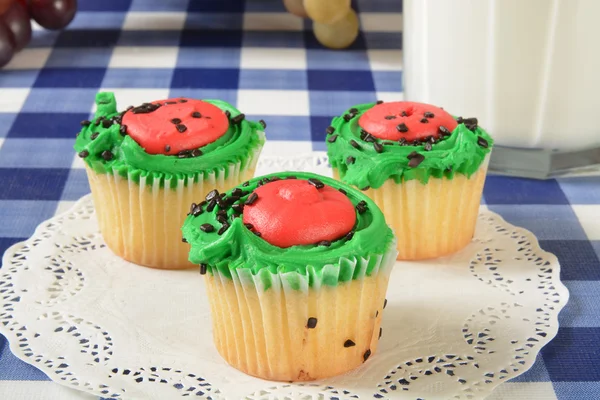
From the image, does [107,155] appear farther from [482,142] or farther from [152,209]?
[482,142]

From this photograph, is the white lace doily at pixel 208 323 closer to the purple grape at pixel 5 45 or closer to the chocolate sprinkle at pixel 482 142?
the chocolate sprinkle at pixel 482 142

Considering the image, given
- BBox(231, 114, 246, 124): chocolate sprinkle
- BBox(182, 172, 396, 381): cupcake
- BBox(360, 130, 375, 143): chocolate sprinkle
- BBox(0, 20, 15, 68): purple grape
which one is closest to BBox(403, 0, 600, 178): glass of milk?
BBox(360, 130, 375, 143): chocolate sprinkle

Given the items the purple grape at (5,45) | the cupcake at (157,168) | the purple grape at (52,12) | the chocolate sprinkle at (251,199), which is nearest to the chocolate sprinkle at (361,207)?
the chocolate sprinkle at (251,199)

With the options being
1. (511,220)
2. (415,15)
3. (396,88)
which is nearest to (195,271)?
(511,220)

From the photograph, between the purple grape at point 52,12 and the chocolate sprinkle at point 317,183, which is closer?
the chocolate sprinkle at point 317,183

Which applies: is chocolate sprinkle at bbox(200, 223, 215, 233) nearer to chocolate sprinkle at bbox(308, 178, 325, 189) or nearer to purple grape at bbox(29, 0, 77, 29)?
chocolate sprinkle at bbox(308, 178, 325, 189)

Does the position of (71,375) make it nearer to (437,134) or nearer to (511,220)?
(437,134)

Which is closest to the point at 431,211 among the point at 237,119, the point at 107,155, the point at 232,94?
the point at 237,119
